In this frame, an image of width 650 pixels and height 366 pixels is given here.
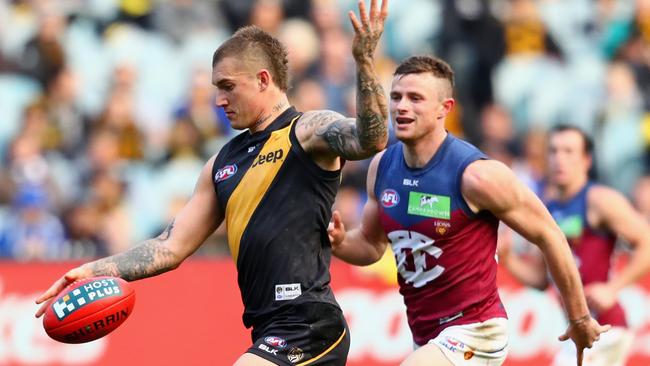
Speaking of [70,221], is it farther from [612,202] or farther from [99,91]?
[612,202]

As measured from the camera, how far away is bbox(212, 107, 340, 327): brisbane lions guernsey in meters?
6.86

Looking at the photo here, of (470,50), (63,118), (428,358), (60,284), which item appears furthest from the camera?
(470,50)

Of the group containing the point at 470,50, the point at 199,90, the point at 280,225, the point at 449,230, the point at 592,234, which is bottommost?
the point at 280,225

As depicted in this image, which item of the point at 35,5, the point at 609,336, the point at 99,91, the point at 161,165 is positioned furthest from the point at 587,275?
the point at 35,5

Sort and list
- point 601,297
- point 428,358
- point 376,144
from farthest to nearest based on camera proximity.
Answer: point 601,297 → point 428,358 → point 376,144

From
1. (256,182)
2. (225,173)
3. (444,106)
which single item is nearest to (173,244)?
(225,173)

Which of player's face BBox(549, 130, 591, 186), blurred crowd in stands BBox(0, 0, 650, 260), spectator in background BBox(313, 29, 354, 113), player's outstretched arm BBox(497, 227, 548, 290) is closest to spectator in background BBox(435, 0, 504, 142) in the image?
blurred crowd in stands BBox(0, 0, 650, 260)

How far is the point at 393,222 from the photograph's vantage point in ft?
25.3

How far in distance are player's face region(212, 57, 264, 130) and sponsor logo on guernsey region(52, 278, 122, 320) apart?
1185mm

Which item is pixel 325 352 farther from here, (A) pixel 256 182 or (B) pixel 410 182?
(B) pixel 410 182

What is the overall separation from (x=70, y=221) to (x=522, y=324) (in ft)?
15.2

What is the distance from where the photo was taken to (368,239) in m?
8.20

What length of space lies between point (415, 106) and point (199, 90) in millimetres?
6537

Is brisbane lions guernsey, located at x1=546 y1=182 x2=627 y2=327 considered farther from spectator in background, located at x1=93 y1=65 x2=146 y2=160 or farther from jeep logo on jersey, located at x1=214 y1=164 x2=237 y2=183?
spectator in background, located at x1=93 y1=65 x2=146 y2=160
